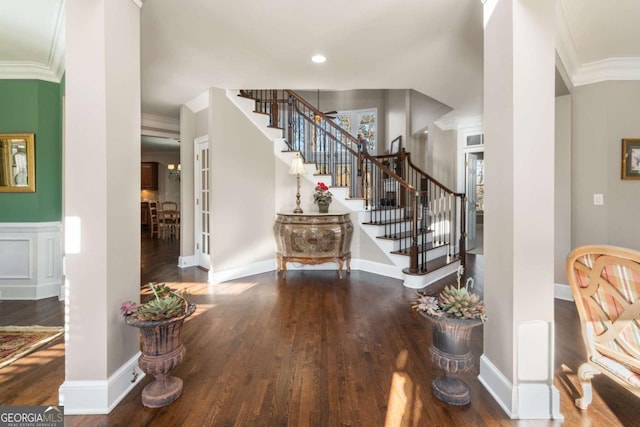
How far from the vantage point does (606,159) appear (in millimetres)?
3457

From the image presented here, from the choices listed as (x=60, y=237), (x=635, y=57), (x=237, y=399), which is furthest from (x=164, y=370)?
(x=635, y=57)

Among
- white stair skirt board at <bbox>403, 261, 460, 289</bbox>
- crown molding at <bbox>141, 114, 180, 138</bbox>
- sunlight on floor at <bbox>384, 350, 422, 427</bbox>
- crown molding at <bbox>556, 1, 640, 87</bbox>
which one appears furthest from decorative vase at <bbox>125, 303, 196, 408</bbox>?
crown molding at <bbox>141, 114, 180, 138</bbox>

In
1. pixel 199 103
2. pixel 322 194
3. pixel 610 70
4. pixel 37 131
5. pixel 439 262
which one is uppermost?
pixel 199 103

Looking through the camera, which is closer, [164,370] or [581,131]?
[164,370]

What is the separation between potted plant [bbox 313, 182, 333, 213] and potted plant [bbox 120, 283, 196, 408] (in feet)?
10.3

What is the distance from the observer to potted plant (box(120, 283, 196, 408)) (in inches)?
68.5

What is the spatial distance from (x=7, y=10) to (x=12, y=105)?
160 cm

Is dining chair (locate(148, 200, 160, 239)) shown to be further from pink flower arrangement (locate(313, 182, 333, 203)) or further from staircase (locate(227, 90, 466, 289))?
pink flower arrangement (locate(313, 182, 333, 203))

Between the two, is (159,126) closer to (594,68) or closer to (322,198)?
(322,198)

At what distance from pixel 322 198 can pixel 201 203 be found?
7.04ft

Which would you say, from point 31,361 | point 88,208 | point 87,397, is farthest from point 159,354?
point 31,361

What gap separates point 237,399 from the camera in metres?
1.86

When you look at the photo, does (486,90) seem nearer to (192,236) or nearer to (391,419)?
(391,419)

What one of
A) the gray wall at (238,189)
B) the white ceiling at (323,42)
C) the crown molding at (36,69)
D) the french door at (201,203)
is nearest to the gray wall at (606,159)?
the white ceiling at (323,42)
